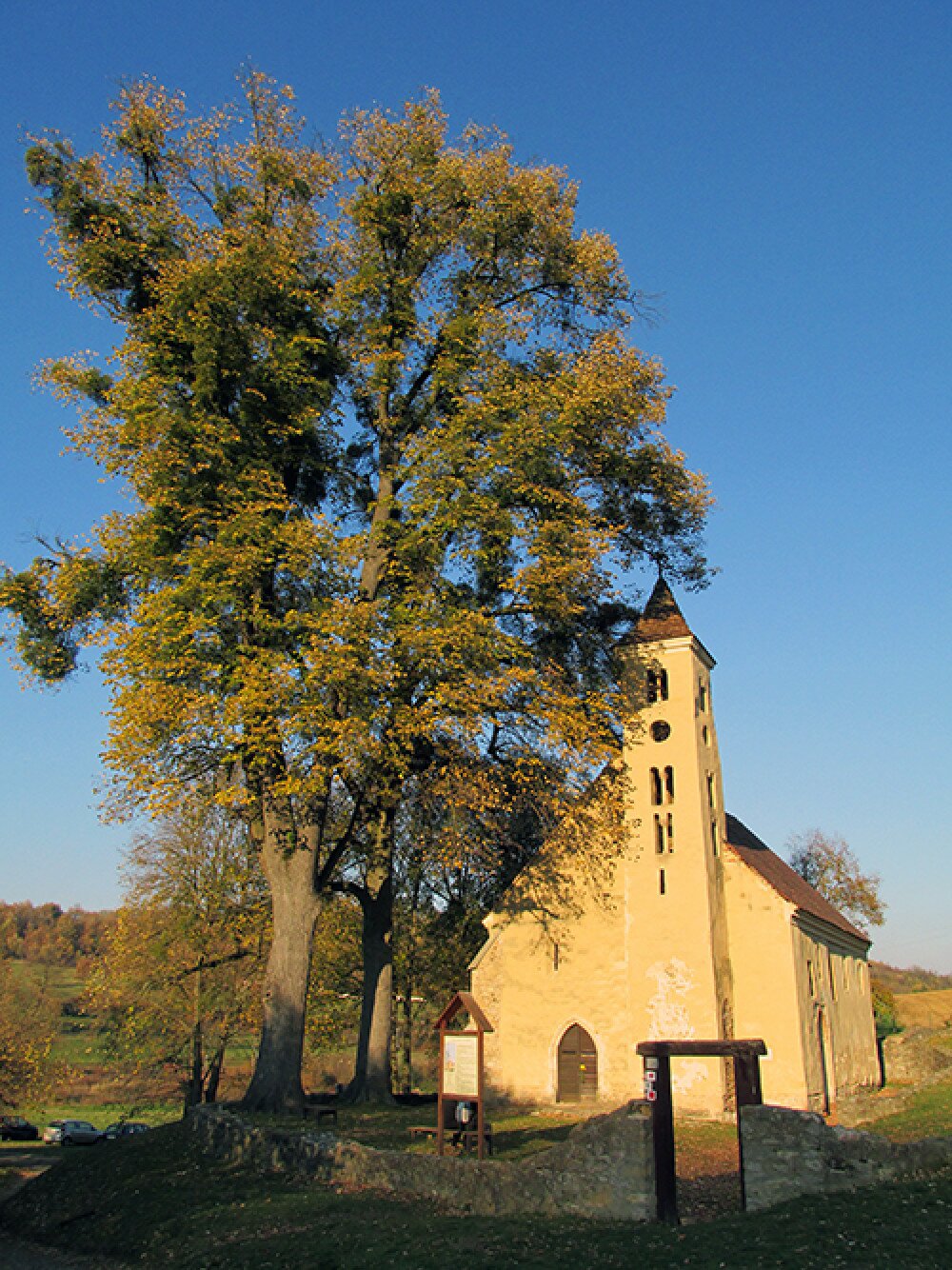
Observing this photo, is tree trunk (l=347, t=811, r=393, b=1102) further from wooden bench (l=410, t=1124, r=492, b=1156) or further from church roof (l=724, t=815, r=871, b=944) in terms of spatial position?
church roof (l=724, t=815, r=871, b=944)

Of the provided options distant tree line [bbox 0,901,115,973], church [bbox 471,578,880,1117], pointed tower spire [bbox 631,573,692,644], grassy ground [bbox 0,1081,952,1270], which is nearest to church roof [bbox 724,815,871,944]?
church [bbox 471,578,880,1117]

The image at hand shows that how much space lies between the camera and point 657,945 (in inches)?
950

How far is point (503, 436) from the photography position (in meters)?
20.1

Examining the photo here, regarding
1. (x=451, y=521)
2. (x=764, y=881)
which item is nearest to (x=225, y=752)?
(x=451, y=521)

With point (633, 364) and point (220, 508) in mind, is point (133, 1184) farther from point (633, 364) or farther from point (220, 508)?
point (633, 364)

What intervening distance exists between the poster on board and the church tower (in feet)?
31.4

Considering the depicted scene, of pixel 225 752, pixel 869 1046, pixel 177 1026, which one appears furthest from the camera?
pixel 869 1046

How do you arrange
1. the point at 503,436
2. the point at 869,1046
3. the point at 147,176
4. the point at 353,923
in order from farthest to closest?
the point at 353,923 → the point at 869,1046 → the point at 147,176 → the point at 503,436

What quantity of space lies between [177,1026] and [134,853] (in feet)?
19.3

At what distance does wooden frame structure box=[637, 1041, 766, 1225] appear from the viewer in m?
11.2

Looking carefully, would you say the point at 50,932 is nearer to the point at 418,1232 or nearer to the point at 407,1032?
the point at 407,1032

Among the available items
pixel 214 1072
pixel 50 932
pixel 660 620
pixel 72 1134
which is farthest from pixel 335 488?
pixel 50 932

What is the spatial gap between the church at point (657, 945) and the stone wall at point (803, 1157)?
1140 centimetres

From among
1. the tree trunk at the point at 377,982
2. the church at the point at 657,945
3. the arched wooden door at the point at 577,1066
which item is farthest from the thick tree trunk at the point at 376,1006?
the arched wooden door at the point at 577,1066
